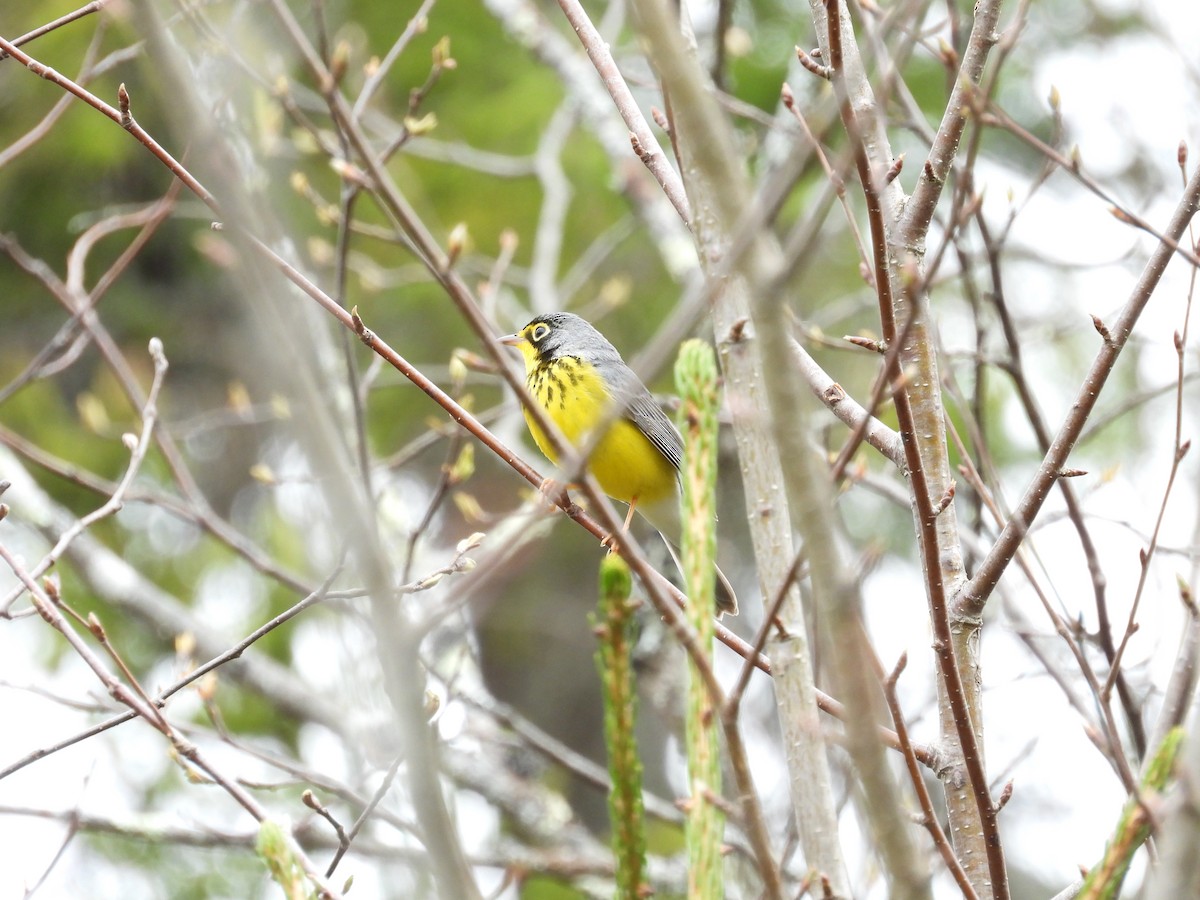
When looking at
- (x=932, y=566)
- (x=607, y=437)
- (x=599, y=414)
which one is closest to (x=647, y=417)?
(x=607, y=437)

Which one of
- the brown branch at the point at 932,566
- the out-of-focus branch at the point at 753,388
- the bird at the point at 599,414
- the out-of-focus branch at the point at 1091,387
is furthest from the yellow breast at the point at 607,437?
the brown branch at the point at 932,566

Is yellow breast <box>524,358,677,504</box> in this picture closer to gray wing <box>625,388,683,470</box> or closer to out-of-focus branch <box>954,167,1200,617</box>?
gray wing <box>625,388,683,470</box>

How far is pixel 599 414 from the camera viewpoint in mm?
5531

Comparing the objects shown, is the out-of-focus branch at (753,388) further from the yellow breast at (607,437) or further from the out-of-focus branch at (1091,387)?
the yellow breast at (607,437)

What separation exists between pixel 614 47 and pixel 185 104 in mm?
6960

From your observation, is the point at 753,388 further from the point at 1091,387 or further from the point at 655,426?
the point at 655,426

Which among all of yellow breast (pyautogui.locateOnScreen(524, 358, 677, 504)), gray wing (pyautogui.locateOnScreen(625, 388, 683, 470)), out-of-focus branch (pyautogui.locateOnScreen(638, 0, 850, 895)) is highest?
gray wing (pyautogui.locateOnScreen(625, 388, 683, 470))

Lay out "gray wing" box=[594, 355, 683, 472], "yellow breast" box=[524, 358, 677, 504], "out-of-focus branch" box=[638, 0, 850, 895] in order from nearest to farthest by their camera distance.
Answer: "out-of-focus branch" box=[638, 0, 850, 895], "yellow breast" box=[524, 358, 677, 504], "gray wing" box=[594, 355, 683, 472]

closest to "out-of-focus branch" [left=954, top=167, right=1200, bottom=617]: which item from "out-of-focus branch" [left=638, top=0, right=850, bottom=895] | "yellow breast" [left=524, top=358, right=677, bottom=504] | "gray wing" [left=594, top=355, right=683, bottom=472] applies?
"out-of-focus branch" [left=638, top=0, right=850, bottom=895]

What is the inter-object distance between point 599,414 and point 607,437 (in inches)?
7.4

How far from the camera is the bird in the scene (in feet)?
18.5

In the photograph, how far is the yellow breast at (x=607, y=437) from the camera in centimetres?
559

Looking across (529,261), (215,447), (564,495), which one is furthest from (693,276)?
(215,447)

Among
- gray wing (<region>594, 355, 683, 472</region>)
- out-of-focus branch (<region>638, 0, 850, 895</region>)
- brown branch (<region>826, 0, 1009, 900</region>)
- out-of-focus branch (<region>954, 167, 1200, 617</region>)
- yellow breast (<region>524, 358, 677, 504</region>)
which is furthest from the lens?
gray wing (<region>594, 355, 683, 472</region>)
